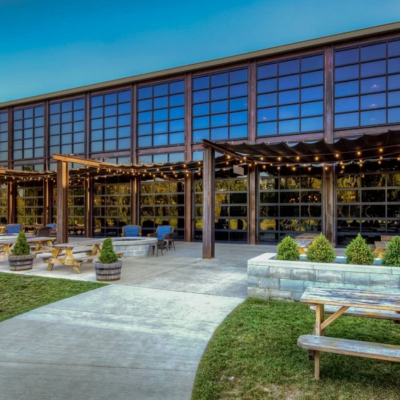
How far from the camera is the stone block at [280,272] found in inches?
222

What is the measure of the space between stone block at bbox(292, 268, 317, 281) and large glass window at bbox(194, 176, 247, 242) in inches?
407

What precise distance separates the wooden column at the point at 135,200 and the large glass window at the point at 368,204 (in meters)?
10.7

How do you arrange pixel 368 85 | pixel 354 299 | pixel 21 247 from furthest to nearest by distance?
pixel 368 85 < pixel 21 247 < pixel 354 299

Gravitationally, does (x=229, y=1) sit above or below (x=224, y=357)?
above

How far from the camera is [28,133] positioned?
2158 cm

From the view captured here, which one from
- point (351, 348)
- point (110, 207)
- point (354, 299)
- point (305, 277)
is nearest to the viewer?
point (351, 348)

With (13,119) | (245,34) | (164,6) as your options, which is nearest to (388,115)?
(13,119)

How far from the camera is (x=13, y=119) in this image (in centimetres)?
2206

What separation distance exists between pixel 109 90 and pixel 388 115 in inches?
587

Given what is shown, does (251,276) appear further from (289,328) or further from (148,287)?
(148,287)

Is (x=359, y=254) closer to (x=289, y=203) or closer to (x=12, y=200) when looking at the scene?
(x=289, y=203)

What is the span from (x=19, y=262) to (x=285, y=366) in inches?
310

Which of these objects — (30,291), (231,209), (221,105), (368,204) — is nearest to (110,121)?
(221,105)

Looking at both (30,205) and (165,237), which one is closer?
(165,237)
